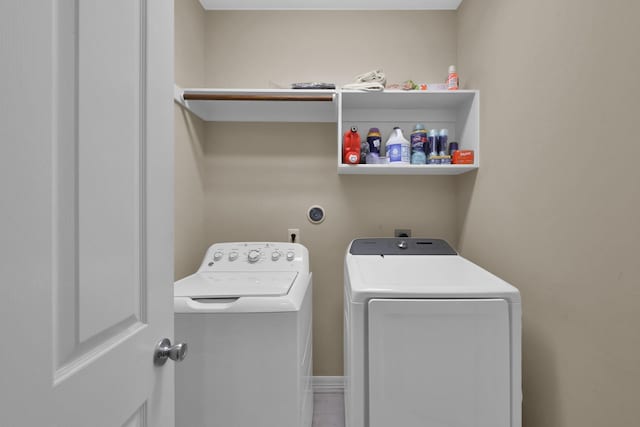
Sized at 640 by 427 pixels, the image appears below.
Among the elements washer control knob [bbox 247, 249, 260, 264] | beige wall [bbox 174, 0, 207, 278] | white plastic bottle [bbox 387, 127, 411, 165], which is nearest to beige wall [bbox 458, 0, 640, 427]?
white plastic bottle [bbox 387, 127, 411, 165]

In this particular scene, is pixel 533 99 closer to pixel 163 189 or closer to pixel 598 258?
pixel 598 258

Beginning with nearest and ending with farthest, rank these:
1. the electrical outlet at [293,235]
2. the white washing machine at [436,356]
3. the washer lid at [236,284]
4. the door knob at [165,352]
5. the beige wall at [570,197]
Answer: the door knob at [165,352] → the beige wall at [570,197] → the white washing machine at [436,356] → the washer lid at [236,284] → the electrical outlet at [293,235]

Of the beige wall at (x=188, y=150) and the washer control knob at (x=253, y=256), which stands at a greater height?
the beige wall at (x=188, y=150)

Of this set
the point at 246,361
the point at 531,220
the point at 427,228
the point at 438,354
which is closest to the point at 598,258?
the point at 531,220

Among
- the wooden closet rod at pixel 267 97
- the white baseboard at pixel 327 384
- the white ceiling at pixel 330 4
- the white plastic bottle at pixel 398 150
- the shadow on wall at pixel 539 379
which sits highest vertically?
the white ceiling at pixel 330 4

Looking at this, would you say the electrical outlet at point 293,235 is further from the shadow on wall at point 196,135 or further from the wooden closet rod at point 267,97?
the wooden closet rod at point 267,97

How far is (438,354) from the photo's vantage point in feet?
3.30

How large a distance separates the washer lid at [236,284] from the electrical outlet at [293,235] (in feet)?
1.35

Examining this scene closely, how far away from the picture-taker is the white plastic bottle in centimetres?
171

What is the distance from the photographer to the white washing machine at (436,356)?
3.25 feet

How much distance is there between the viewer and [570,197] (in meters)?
1.00

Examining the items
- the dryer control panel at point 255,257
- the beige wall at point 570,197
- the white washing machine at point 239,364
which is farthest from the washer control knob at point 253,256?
the beige wall at point 570,197

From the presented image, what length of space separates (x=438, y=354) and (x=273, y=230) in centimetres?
129

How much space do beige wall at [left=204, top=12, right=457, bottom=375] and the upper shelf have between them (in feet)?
0.21
